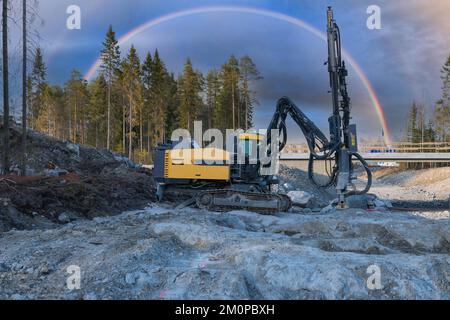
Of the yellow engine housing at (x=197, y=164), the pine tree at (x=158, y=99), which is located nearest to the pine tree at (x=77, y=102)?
the pine tree at (x=158, y=99)

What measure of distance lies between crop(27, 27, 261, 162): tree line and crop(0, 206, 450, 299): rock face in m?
36.8

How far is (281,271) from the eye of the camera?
22.1ft

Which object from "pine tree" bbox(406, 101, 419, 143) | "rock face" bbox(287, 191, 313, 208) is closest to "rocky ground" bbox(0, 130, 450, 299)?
"rock face" bbox(287, 191, 313, 208)

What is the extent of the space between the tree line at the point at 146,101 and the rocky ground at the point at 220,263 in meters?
36.6

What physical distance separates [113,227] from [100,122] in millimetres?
50614

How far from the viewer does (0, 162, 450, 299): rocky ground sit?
6.20 metres

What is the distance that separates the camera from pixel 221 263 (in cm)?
755

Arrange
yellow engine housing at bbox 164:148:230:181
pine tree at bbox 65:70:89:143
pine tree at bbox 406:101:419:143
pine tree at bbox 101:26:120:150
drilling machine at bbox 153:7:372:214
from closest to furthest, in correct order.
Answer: drilling machine at bbox 153:7:372:214, yellow engine housing at bbox 164:148:230:181, pine tree at bbox 101:26:120:150, pine tree at bbox 65:70:89:143, pine tree at bbox 406:101:419:143

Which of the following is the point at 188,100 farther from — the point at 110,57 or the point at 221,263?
the point at 221,263

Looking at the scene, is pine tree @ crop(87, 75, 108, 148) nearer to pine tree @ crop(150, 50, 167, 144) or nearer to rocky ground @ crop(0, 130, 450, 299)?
pine tree @ crop(150, 50, 167, 144)

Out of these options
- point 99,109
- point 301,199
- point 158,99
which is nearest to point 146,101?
point 158,99

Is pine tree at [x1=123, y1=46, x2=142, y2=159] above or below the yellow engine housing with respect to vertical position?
above

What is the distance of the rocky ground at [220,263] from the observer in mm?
6195
